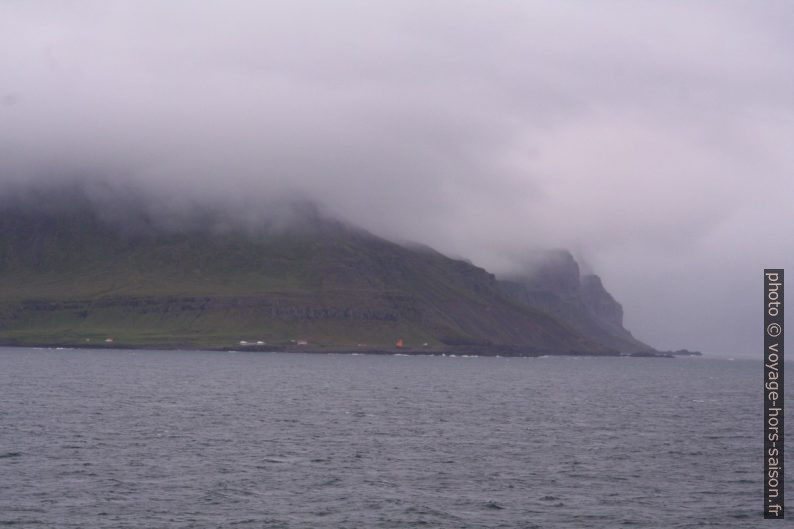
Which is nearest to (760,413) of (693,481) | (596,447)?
(596,447)

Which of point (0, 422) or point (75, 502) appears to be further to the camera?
point (0, 422)

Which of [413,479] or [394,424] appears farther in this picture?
[394,424]

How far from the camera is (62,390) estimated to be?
156375 millimetres

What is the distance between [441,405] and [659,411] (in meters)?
33.7

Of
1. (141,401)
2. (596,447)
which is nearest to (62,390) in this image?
(141,401)

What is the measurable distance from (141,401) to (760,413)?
93.6m

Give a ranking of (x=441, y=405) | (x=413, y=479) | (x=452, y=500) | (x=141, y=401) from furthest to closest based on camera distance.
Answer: (x=441, y=405), (x=141, y=401), (x=413, y=479), (x=452, y=500)

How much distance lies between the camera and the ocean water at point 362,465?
65.4 meters

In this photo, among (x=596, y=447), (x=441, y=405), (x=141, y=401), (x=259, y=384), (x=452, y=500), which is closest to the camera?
(x=452, y=500)

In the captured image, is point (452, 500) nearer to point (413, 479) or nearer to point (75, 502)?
point (413, 479)

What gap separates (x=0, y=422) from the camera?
348 feet

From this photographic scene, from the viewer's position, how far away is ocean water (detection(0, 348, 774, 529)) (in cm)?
6538

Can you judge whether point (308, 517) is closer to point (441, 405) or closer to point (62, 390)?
point (441, 405)

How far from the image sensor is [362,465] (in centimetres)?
8394
